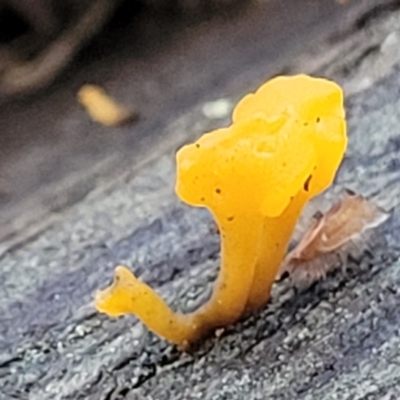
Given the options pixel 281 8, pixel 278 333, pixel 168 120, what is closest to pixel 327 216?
pixel 278 333

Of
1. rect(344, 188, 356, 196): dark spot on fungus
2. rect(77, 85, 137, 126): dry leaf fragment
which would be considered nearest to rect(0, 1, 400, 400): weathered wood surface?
rect(344, 188, 356, 196): dark spot on fungus

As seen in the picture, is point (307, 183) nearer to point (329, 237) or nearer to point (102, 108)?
point (329, 237)

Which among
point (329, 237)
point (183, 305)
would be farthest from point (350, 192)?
point (183, 305)

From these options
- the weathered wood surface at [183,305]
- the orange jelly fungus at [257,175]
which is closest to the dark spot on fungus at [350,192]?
the weathered wood surface at [183,305]

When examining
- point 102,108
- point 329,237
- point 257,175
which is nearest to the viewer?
point 257,175

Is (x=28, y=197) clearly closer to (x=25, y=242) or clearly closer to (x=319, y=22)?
(x=25, y=242)

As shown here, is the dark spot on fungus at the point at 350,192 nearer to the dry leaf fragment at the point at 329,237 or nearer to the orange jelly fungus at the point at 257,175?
the dry leaf fragment at the point at 329,237
